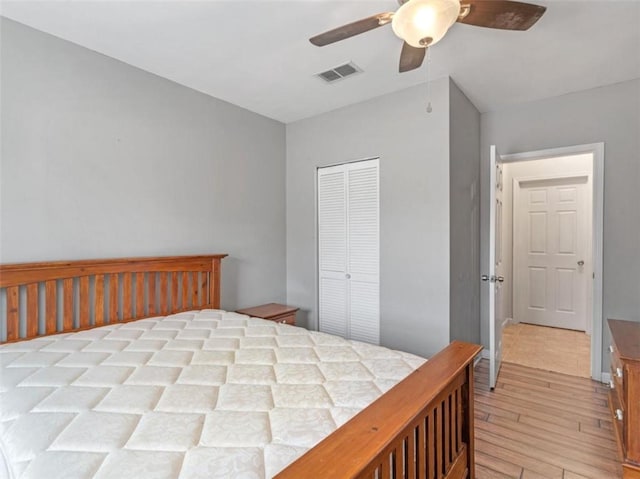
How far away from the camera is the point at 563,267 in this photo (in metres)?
4.64

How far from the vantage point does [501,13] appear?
1499mm

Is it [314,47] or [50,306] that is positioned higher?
[314,47]

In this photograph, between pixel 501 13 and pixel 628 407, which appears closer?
pixel 501 13

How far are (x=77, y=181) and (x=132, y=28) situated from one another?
1.05 metres

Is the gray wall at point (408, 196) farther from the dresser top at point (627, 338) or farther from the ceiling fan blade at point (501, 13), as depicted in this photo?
the ceiling fan blade at point (501, 13)

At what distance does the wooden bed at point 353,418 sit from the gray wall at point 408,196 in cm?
126

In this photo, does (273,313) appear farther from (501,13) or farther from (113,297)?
(501,13)

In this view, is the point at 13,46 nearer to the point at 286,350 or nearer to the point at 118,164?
the point at 118,164

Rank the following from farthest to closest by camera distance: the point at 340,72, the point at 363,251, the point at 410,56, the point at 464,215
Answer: the point at 363,251 < the point at 464,215 < the point at 340,72 < the point at 410,56

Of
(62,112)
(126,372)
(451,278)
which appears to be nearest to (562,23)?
(451,278)

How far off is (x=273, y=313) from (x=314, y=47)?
2.22 meters

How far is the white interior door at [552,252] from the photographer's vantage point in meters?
4.50

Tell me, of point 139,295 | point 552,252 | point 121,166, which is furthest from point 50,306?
point 552,252

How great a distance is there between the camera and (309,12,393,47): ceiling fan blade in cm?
156
